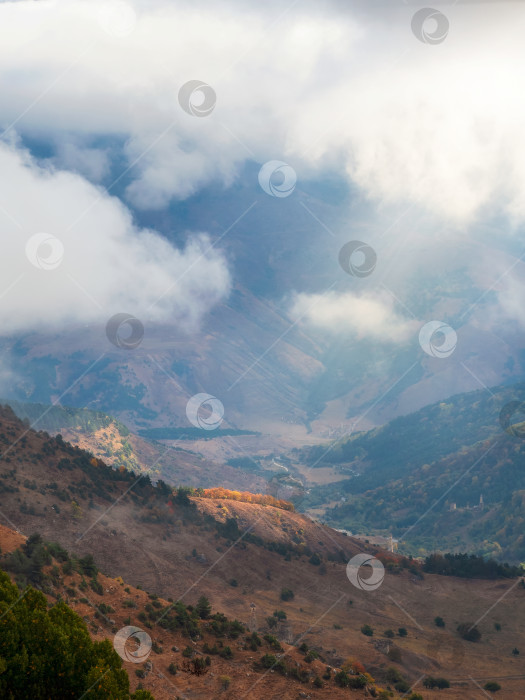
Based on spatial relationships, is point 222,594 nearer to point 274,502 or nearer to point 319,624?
point 319,624

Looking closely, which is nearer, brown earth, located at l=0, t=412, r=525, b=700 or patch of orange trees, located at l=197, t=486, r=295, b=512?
brown earth, located at l=0, t=412, r=525, b=700

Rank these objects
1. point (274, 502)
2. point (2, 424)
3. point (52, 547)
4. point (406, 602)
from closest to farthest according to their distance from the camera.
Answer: point (52, 547)
point (406, 602)
point (2, 424)
point (274, 502)

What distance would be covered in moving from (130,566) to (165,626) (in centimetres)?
2301

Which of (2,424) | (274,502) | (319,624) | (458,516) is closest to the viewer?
(319,624)

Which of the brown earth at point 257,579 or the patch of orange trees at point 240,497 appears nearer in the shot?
the brown earth at point 257,579

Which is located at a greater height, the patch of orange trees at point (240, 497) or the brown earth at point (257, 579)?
the patch of orange trees at point (240, 497)

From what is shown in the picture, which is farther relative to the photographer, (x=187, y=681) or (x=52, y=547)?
(x=52, y=547)

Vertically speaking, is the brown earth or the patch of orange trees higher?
the patch of orange trees

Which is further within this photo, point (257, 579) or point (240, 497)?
point (240, 497)

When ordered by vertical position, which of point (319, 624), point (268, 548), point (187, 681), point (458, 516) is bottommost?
point (187, 681)

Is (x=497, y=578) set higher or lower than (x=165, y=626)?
higher

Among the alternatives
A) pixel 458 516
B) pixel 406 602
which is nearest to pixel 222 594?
pixel 406 602

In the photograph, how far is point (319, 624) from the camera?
64.8 metres

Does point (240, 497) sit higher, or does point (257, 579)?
point (240, 497)
